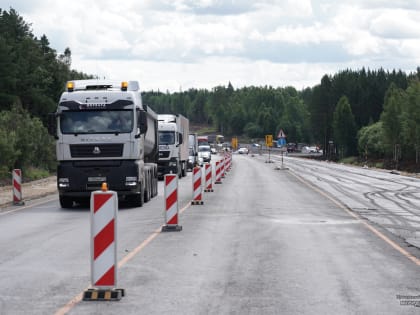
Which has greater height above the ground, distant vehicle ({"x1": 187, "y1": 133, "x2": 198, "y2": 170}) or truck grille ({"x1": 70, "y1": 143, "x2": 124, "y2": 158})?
truck grille ({"x1": 70, "y1": 143, "x2": 124, "y2": 158})

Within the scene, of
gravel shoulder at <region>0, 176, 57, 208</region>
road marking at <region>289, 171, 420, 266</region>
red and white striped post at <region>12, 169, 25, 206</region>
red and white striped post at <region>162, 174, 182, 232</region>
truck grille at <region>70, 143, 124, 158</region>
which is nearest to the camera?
road marking at <region>289, 171, 420, 266</region>

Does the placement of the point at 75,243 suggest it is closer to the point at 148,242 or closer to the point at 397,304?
the point at 148,242

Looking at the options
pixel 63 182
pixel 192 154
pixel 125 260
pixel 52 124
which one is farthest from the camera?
pixel 192 154

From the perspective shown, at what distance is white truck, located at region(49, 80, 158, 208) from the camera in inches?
925

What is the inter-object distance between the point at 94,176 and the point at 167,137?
2230 cm

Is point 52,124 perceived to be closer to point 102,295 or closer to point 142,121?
point 142,121

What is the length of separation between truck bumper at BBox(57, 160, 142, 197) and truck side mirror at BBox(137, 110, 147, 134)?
1007mm

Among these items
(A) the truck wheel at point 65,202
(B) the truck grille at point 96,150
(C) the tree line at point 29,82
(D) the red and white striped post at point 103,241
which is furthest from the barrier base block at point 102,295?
(C) the tree line at point 29,82

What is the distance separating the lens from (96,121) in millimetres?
23656

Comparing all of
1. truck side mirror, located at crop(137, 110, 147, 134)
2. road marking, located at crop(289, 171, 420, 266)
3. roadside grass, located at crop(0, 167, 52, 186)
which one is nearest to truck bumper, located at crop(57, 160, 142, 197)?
truck side mirror, located at crop(137, 110, 147, 134)

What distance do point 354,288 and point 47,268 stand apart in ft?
14.1

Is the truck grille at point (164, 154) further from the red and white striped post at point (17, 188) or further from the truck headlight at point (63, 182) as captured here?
the truck headlight at point (63, 182)

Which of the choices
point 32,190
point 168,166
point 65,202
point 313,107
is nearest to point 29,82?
point 168,166

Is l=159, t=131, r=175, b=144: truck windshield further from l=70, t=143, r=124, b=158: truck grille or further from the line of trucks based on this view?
l=70, t=143, r=124, b=158: truck grille
